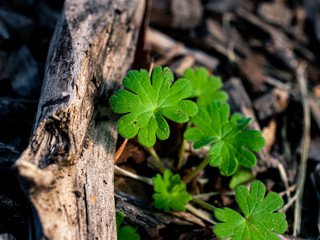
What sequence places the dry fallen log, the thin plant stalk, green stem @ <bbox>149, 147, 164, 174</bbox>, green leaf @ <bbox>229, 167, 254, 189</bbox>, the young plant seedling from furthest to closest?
the young plant seedling → green leaf @ <bbox>229, 167, 254, 189</bbox> → green stem @ <bbox>149, 147, 164, 174</bbox> → the thin plant stalk → the dry fallen log

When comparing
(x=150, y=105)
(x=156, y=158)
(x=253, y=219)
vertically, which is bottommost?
(x=253, y=219)

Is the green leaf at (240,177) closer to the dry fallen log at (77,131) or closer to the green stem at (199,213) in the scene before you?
the green stem at (199,213)

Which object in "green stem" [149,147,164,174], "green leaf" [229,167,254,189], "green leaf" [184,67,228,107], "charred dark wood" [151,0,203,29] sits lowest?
"green leaf" [229,167,254,189]

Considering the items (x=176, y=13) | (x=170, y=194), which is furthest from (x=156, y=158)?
(x=176, y=13)

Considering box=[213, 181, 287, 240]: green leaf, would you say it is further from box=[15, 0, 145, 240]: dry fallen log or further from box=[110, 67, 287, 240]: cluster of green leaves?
box=[15, 0, 145, 240]: dry fallen log

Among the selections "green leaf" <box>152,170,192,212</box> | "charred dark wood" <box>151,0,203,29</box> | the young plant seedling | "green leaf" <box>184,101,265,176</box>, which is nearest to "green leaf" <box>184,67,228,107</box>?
the young plant seedling

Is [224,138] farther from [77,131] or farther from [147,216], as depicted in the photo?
[77,131]
